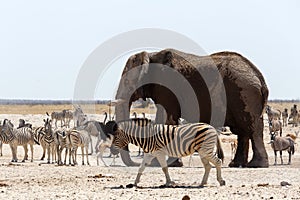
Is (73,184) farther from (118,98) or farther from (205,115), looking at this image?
(205,115)

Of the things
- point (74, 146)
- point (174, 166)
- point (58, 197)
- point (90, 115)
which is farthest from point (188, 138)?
point (90, 115)

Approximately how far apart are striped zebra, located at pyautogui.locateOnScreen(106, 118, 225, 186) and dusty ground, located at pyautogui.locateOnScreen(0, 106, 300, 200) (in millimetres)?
606

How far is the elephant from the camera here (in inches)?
923

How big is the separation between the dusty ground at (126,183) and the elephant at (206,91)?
2505mm

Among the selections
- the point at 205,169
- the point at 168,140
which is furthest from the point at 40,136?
the point at 205,169

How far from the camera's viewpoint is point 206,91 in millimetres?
23750

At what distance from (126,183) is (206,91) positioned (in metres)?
7.27

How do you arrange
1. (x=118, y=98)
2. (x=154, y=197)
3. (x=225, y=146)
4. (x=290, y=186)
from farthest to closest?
(x=225, y=146), (x=118, y=98), (x=290, y=186), (x=154, y=197)

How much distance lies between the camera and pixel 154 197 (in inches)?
569

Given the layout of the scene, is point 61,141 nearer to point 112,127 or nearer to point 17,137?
point 17,137

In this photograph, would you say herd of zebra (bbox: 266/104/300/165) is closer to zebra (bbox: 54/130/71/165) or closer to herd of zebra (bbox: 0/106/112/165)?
herd of zebra (bbox: 0/106/112/165)

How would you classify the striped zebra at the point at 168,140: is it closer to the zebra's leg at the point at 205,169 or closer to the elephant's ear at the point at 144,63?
the zebra's leg at the point at 205,169

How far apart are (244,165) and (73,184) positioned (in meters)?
8.28

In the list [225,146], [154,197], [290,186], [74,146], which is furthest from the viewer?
[225,146]
